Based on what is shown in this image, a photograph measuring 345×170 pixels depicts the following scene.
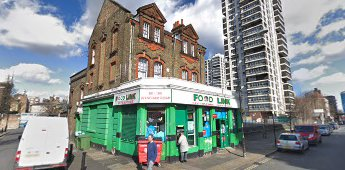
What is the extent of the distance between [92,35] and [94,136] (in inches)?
487

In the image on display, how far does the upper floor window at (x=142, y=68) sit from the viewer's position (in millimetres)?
15313

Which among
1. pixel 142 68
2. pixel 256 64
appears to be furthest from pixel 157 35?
pixel 256 64

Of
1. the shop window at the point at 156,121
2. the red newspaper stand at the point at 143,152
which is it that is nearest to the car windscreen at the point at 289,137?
the shop window at the point at 156,121

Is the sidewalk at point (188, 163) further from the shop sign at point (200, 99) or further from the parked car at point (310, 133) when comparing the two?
the parked car at point (310, 133)

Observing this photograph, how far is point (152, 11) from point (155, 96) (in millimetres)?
9381

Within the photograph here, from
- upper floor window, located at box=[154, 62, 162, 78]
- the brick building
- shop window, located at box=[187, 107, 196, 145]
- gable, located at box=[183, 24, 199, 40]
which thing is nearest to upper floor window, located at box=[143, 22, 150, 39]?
the brick building

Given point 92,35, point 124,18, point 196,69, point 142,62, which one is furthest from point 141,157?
point 92,35

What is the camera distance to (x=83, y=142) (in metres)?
15.6

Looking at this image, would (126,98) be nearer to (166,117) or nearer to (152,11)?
(166,117)

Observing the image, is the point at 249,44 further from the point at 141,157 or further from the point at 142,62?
the point at 141,157

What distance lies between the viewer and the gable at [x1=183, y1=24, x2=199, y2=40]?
19.9m

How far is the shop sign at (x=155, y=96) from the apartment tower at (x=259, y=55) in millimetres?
54473

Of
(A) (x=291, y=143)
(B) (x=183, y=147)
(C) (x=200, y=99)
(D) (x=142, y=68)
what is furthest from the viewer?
(D) (x=142, y=68)

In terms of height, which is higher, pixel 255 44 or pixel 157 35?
pixel 255 44
